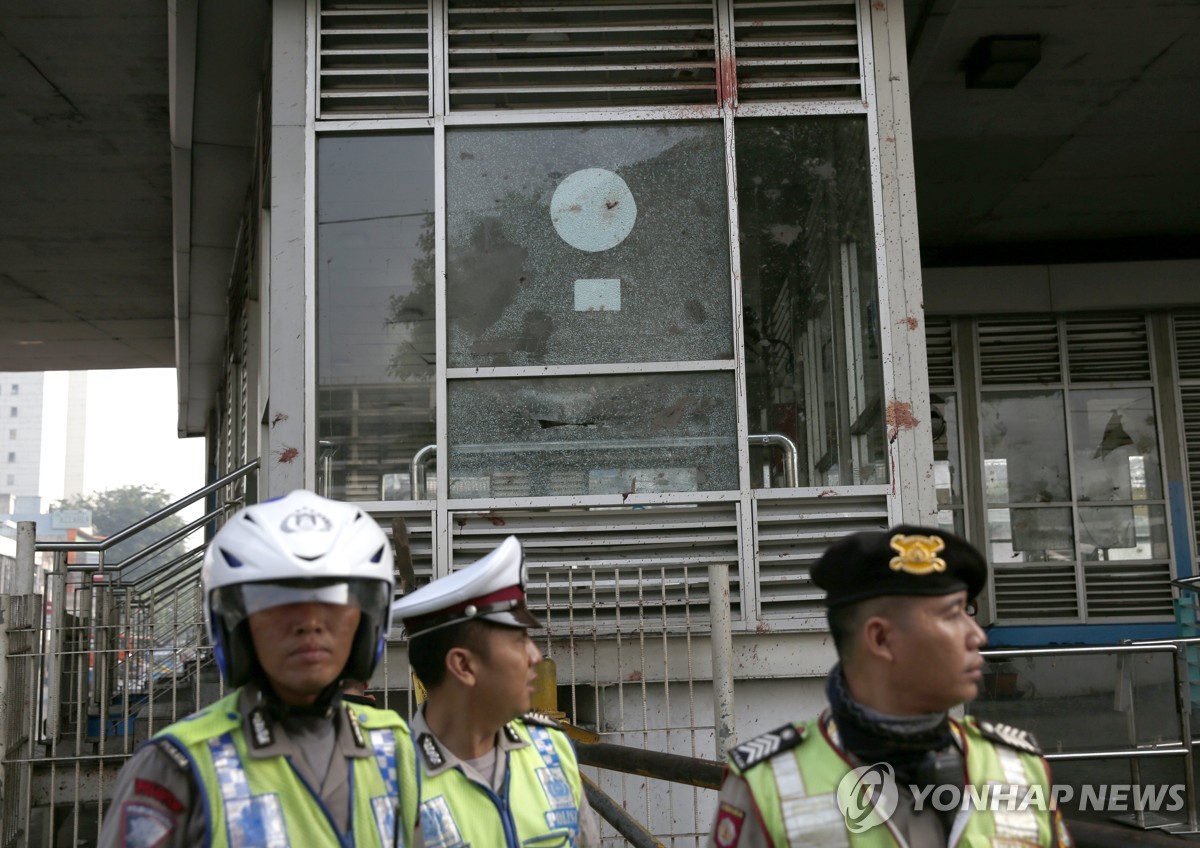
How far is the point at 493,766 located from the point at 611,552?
3651 millimetres

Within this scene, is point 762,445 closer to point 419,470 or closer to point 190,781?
point 419,470

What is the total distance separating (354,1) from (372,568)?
533cm

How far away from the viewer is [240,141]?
31.6 feet

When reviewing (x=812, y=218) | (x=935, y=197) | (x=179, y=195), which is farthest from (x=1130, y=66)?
(x=179, y=195)

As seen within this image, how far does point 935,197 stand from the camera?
12.4m

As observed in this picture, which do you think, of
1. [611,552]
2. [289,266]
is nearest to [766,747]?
[611,552]

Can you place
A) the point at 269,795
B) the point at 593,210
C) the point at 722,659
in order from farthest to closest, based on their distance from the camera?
the point at 593,210 → the point at 722,659 → the point at 269,795

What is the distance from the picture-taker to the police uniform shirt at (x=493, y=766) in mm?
2701

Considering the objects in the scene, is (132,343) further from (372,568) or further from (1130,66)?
(372,568)

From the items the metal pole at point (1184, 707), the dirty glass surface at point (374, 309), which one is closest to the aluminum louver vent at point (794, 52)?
the dirty glass surface at point (374, 309)

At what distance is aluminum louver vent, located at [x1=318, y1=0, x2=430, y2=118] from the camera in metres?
6.75

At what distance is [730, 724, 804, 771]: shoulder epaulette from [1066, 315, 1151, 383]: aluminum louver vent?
1224cm

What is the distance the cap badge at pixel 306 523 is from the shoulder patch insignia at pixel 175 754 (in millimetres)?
411

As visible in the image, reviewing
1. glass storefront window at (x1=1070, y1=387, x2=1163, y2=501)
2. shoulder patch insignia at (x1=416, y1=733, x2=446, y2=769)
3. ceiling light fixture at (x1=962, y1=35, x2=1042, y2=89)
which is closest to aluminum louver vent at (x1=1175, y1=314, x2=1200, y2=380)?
glass storefront window at (x1=1070, y1=387, x2=1163, y2=501)
